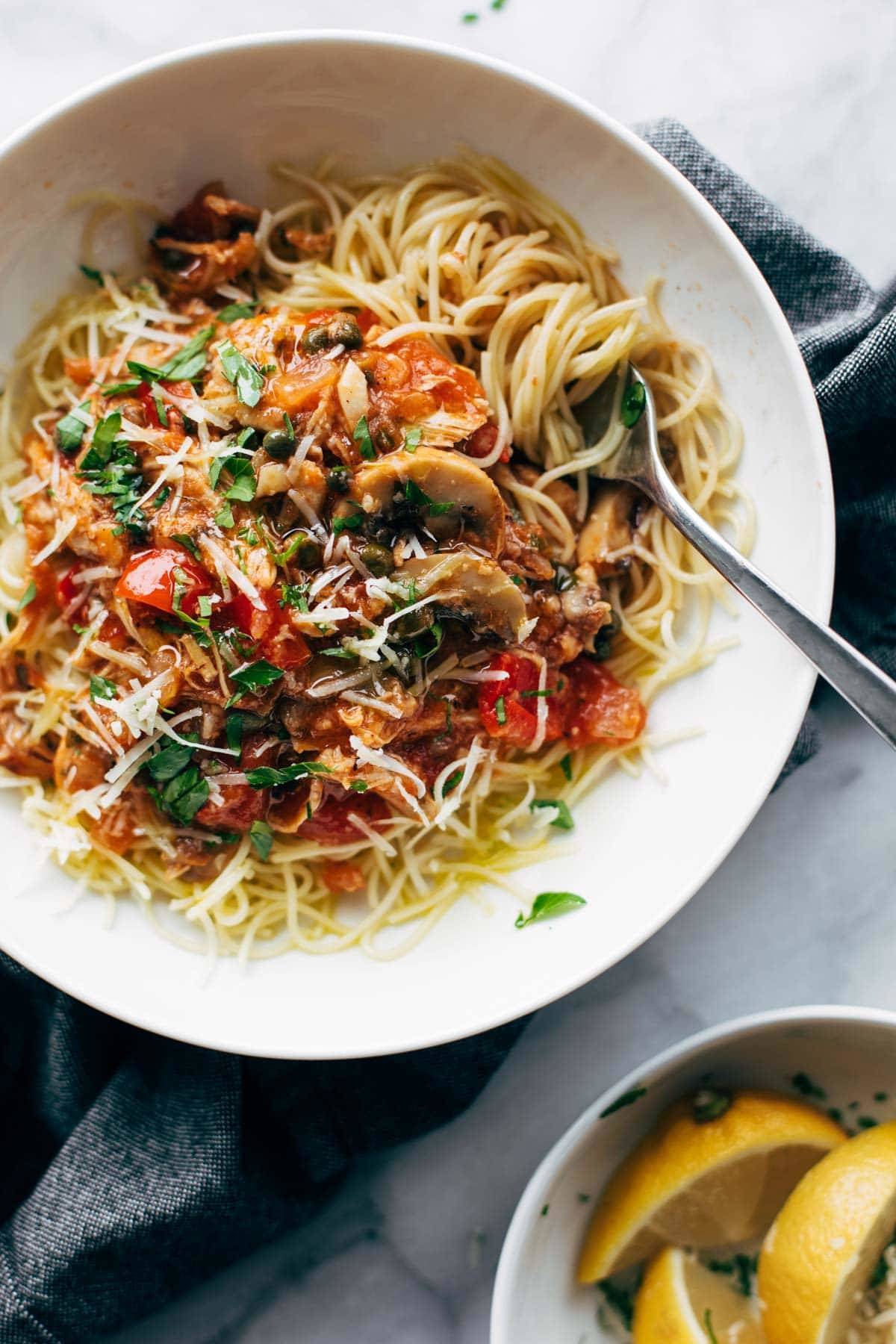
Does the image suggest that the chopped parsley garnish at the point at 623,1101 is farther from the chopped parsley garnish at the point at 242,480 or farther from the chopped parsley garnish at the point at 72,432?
the chopped parsley garnish at the point at 72,432

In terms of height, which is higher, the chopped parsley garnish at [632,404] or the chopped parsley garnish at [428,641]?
the chopped parsley garnish at [632,404]

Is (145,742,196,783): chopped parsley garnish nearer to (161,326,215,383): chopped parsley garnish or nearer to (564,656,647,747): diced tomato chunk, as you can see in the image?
(161,326,215,383): chopped parsley garnish

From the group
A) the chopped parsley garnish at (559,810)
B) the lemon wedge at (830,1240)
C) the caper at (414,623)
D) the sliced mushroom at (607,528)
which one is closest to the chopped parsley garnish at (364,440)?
the caper at (414,623)

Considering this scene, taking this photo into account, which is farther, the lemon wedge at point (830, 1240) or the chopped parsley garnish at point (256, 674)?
the lemon wedge at point (830, 1240)

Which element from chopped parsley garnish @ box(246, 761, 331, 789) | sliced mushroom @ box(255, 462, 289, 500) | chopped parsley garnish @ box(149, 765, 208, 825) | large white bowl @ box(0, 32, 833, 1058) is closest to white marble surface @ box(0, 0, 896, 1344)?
large white bowl @ box(0, 32, 833, 1058)

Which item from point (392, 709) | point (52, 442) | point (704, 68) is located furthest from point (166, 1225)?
point (704, 68)
